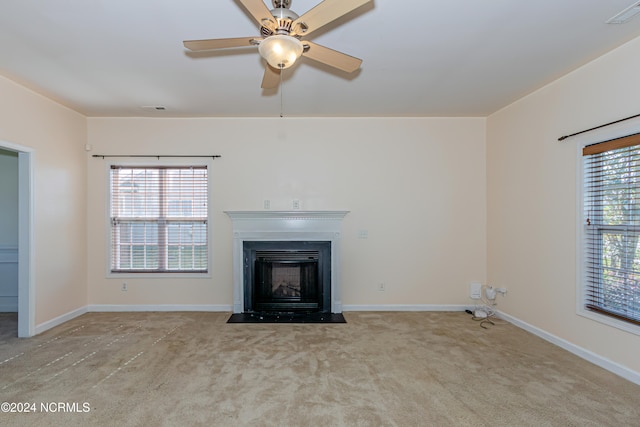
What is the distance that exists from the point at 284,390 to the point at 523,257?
305 cm

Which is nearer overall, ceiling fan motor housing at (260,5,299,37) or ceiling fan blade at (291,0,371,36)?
ceiling fan blade at (291,0,371,36)

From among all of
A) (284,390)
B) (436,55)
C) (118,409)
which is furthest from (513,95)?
(118,409)

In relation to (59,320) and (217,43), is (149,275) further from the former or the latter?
(217,43)

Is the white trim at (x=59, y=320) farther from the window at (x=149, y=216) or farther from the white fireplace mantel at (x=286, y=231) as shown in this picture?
the white fireplace mantel at (x=286, y=231)

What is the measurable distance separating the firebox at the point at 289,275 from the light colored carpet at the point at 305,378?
1.73 ft

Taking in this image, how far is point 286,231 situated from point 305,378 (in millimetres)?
2069

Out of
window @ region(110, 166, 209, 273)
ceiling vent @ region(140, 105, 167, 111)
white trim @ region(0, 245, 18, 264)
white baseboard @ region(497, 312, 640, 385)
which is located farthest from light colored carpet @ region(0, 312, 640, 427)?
ceiling vent @ region(140, 105, 167, 111)

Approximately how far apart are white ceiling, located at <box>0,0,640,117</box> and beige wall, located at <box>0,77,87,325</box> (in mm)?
239

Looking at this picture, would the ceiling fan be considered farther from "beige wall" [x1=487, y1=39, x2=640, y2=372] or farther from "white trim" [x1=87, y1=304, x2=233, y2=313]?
"white trim" [x1=87, y1=304, x2=233, y2=313]

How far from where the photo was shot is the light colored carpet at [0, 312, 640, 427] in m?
2.10

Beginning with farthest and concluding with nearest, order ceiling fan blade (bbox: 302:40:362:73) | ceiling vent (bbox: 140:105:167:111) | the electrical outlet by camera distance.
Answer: the electrical outlet < ceiling vent (bbox: 140:105:167:111) < ceiling fan blade (bbox: 302:40:362:73)

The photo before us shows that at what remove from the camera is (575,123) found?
3.02m

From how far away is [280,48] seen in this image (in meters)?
1.66

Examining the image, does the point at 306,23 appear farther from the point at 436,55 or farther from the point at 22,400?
the point at 22,400
